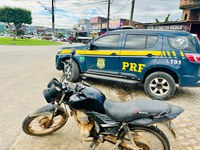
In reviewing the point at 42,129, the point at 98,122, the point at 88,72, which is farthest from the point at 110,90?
the point at 98,122

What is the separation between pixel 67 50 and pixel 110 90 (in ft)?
7.01

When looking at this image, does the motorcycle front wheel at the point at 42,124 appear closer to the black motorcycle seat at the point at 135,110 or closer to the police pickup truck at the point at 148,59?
the black motorcycle seat at the point at 135,110

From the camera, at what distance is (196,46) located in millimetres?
4418

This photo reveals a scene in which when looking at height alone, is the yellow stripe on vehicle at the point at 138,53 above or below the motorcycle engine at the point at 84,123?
above

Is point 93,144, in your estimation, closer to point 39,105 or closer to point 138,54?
point 39,105

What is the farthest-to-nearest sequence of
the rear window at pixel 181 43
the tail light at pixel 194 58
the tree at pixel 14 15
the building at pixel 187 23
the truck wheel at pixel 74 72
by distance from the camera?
the tree at pixel 14 15 < the building at pixel 187 23 < the truck wheel at pixel 74 72 < the rear window at pixel 181 43 < the tail light at pixel 194 58

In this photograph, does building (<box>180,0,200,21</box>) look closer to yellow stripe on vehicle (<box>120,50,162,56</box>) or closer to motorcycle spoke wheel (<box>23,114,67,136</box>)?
yellow stripe on vehicle (<box>120,50,162,56</box>)

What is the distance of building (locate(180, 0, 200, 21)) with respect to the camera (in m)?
21.9

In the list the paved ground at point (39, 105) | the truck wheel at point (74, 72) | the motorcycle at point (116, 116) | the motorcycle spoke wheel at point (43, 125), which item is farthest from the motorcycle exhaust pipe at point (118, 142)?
the truck wheel at point (74, 72)

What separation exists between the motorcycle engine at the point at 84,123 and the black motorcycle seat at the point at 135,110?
0.34 meters

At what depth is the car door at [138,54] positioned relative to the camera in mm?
4707

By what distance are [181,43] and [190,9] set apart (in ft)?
73.1

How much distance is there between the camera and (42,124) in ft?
9.16

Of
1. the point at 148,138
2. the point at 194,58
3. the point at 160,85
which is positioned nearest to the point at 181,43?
the point at 194,58
